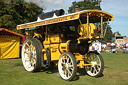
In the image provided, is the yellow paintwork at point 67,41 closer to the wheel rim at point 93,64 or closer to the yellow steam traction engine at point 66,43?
the yellow steam traction engine at point 66,43

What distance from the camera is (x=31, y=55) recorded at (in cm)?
767

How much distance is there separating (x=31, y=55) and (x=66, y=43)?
1.98m

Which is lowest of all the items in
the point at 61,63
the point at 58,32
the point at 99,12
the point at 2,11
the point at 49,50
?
the point at 61,63

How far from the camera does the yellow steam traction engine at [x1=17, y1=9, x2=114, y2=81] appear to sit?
5.98 metres

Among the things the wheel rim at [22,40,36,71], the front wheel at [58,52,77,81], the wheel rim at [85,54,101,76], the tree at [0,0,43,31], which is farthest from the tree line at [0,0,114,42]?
the front wheel at [58,52,77,81]

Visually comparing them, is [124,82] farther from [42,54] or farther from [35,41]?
[35,41]

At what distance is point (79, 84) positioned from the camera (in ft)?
17.9

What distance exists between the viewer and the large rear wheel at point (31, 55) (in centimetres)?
721

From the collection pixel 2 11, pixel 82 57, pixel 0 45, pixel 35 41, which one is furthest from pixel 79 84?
pixel 2 11

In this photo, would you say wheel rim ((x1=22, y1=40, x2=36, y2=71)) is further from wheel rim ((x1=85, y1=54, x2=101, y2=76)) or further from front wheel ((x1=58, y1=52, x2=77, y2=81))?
wheel rim ((x1=85, y1=54, x2=101, y2=76))

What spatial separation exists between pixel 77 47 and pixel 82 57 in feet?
1.70

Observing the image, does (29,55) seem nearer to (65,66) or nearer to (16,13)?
(65,66)

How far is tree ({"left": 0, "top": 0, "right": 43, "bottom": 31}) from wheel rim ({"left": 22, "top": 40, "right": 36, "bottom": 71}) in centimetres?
1109

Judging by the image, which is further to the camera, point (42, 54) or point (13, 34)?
point (13, 34)
